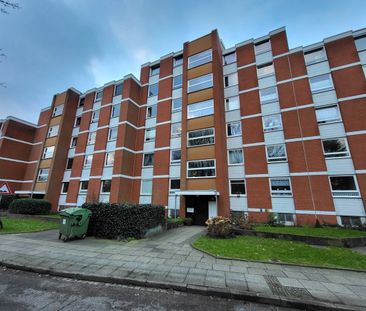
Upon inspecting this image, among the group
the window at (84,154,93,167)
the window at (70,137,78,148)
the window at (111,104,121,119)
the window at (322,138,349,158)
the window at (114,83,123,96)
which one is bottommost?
the window at (322,138,349,158)

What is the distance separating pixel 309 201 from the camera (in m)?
14.3

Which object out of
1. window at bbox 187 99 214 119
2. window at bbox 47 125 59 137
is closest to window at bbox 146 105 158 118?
window at bbox 187 99 214 119

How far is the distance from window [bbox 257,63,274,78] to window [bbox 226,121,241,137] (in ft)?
17.7

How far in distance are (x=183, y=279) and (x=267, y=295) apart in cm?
202

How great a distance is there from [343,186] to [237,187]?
7.47 meters

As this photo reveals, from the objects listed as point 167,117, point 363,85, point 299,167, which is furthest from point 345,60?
point 167,117

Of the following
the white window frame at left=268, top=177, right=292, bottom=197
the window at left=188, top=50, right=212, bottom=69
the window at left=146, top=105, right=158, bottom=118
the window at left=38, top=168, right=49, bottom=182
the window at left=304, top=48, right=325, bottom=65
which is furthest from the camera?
the window at left=38, top=168, right=49, bottom=182

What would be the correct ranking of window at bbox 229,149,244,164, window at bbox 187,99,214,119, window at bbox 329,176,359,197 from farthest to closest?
1. window at bbox 187,99,214,119
2. window at bbox 229,149,244,164
3. window at bbox 329,176,359,197

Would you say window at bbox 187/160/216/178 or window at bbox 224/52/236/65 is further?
window at bbox 224/52/236/65

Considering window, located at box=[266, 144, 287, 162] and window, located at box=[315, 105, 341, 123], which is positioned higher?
window, located at box=[315, 105, 341, 123]

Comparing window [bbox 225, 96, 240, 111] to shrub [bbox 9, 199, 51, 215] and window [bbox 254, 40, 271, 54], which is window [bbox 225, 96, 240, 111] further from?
shrub [bbox 9, 199, 51, 215]

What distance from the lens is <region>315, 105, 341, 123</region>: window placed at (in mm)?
15179

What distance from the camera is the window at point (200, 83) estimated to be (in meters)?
19.5

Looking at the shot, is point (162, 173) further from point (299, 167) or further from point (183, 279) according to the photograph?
point (183, 279)
